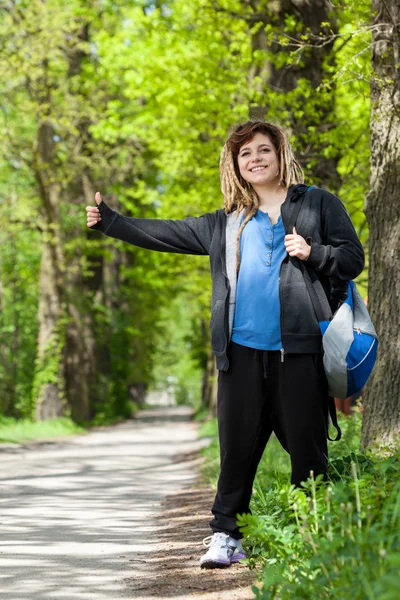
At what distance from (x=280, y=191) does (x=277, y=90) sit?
8260 millimetres

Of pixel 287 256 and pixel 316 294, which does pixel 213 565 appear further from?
pixel 287 256

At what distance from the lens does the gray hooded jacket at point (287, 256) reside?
188 inches

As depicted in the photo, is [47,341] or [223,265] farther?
[47,341]

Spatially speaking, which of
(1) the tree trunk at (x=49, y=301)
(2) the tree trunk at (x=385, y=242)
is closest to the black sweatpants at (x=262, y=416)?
(2) the tree trunk at (x=385, y=242)

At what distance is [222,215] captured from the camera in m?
5.30

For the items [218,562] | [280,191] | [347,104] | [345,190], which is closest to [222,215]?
[280,191]

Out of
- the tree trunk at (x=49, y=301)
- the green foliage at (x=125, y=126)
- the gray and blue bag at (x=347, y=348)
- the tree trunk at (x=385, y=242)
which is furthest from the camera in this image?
the tree trunk at (x=49, y=301)

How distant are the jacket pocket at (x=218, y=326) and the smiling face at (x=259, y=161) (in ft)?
2.29

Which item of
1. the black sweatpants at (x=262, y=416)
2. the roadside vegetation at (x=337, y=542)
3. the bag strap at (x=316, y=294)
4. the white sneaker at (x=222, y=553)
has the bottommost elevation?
the white sneaker at (x=222, y=553)

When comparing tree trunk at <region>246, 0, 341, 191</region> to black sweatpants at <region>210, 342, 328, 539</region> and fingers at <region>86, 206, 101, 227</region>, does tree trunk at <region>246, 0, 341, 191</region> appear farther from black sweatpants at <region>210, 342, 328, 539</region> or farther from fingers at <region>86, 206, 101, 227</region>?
black sweatpants at <region>210, 342, 328, 539</region>

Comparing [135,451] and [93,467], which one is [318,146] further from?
[135,451]

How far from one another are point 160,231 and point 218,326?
0.69 m

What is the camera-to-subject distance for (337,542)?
3.52 m

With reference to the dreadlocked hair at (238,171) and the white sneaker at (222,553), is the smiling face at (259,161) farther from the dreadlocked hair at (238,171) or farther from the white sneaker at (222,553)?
the white sneaker at (222,553)
